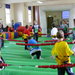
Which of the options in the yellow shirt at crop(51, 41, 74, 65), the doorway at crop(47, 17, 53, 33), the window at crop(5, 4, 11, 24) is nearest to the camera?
the yellow shirt at crop(51, 41, 74, 65)

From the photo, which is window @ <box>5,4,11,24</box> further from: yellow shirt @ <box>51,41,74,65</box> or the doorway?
yellow shirt @ <box>51,41,74,65</box>

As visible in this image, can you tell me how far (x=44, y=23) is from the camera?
16.7 metres

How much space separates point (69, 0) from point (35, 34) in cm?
504

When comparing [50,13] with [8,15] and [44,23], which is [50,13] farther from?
[8,15]

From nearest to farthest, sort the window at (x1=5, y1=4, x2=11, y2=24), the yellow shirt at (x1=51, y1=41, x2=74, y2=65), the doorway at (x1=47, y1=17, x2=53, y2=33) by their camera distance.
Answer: the yellow shirt at (x1=51, y1=41, x2=74, y2=65) < the doorway at (x1=47, y1=17, x2=53, y2=33) < the window at (x1=5, y1=4, x2=11, y2=24)

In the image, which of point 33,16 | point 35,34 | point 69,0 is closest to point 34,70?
point 35,34

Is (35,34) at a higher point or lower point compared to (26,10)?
lower

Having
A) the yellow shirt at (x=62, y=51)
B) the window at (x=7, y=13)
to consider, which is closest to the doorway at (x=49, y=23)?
the window at (x=7, y=13)

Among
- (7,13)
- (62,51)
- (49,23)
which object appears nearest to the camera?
(62,51)

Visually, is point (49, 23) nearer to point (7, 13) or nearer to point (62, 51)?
point (7, 13)

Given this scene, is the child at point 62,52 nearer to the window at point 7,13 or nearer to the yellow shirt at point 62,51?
the yellow shirt at point 62,51

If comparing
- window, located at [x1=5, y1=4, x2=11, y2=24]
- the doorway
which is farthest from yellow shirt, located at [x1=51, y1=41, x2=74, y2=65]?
window, located at [x1=5, y1=4, x2=11, y2=24]

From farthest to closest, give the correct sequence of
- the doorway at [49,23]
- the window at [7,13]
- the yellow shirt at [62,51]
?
1. the window at [7,13]
2. the doorway at [49,23]
3. the yellow shirt at [62,51]

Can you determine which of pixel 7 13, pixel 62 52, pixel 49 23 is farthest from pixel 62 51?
pixel 7 13
